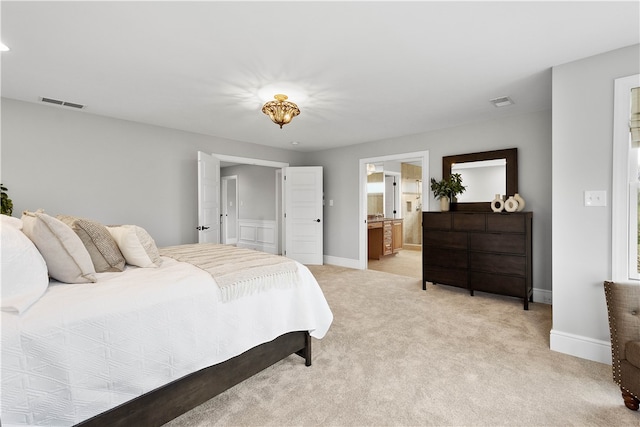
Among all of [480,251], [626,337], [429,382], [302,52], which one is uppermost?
[302,52]

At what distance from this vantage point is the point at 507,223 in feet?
11.6

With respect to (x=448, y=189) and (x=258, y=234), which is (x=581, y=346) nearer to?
(x=448, y=189)

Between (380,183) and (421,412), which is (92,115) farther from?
(380,183)

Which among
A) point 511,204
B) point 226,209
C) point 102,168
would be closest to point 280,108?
point 102,168

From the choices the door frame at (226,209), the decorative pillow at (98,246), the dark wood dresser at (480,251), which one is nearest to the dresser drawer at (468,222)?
the dark wood dresser at (480,251)

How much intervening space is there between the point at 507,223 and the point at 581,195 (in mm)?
1247

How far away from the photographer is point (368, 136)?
5.03 m

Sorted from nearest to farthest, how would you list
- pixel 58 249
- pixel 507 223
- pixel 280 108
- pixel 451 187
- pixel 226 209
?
pixel 58 249 < pixel 280 108 < pixel 507 223 < pixel 451 187 < pixel 226 209

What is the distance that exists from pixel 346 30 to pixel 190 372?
88.8 inches

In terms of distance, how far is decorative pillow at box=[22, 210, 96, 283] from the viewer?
1478 mm

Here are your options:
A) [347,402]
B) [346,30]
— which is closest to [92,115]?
[346,30]

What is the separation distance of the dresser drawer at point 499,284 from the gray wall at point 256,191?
15.0 ft

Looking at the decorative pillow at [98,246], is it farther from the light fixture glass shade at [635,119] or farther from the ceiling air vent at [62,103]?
the light fixture glass shade at [635,119]

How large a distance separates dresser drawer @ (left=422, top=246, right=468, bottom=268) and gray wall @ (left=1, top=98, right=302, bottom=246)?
3.53m
